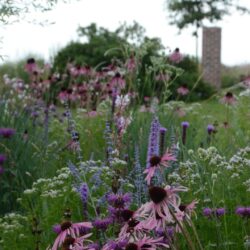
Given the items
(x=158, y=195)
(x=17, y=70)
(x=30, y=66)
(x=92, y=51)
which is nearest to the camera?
(x=158, y=195)

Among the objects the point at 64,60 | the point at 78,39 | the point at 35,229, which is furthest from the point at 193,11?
the point at 35,229

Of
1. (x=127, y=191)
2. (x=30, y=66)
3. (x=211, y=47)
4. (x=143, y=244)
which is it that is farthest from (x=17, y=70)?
(x=143, y=244)

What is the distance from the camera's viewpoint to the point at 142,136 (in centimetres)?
478

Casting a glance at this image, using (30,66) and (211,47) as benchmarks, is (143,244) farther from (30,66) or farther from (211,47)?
(211,47)

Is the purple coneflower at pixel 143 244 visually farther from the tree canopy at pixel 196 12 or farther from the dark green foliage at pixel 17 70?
the tree canopy at pixel 196 12

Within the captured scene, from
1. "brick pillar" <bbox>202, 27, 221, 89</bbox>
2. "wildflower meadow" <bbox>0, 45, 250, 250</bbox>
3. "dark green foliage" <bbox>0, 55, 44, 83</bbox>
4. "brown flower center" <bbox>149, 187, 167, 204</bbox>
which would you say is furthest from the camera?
"brick pillar" <bbox>202, 27, 221, 89</bbox>

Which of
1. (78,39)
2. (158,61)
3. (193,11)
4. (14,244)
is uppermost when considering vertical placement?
(193,11)

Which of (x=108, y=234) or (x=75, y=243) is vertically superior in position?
(x=75, y=243)

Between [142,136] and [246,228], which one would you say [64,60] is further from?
[246,228]

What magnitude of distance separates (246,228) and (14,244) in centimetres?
123

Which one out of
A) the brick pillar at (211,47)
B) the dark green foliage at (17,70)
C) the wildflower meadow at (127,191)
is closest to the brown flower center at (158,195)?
the wildflower meadow at (127,191)

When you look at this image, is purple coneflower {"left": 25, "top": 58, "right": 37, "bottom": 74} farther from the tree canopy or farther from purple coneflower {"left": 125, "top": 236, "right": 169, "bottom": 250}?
the tree canopy

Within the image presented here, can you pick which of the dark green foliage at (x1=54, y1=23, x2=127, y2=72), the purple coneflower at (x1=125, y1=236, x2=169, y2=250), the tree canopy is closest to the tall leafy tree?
the tree canopy

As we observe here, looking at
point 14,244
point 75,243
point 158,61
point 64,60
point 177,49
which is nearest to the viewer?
point 75,243
